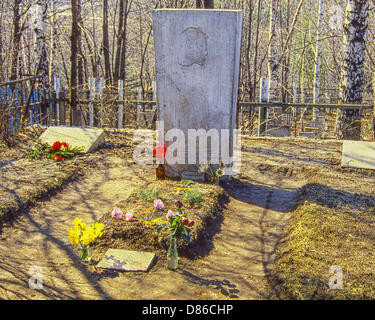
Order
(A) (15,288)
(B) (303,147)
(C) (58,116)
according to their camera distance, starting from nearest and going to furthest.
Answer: (A) (15,288), (B) (303,147), (C) (58,116)

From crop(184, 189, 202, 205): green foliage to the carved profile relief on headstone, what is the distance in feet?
5.46

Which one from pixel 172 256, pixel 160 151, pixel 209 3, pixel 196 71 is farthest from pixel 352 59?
pixel 172 256

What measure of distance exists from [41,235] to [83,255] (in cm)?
85

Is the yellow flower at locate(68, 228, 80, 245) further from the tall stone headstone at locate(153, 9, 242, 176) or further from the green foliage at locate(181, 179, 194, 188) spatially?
the tall stone headstone at locate(153, 9, 242, 176)

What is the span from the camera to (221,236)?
14.6 ft

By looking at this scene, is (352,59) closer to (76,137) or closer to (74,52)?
(76,137)

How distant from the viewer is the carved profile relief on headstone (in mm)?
5395

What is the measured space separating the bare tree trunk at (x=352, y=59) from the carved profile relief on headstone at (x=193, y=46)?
4.22 m

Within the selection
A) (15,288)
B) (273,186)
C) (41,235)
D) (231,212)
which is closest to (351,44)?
(273,186)

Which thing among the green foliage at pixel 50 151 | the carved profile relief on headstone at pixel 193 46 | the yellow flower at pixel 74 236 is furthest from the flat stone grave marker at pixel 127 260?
the green foliage at pixel 50 151

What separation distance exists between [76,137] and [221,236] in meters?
3.78

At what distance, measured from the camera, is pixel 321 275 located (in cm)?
336

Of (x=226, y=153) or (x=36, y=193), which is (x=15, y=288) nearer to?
(x=36, y=193)

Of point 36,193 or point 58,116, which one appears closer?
point 36,193
